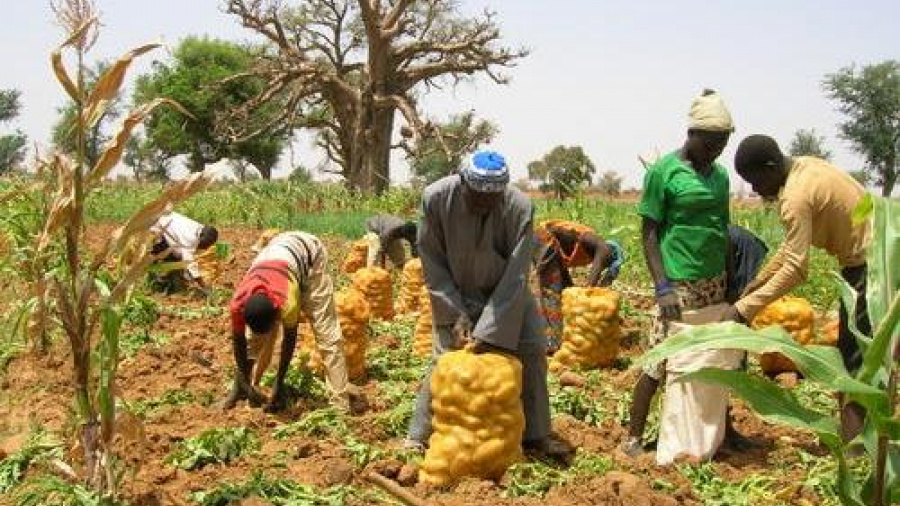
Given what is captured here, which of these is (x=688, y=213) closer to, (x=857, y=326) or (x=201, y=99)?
(x=857, y=326)

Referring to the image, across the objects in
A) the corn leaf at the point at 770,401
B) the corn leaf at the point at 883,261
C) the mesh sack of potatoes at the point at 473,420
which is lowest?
the mesh sack of potatoes at the point at 473,420

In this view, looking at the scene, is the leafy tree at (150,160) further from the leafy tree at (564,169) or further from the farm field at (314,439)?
the farm field at (314,439)

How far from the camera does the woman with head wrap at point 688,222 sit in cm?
408

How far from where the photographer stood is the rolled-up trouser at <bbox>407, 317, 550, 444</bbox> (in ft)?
14.1

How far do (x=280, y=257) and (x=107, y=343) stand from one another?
1797 mm

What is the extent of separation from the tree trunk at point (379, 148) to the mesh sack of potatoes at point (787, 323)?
2114 cm

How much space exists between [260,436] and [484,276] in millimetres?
1453

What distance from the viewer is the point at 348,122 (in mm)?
27953

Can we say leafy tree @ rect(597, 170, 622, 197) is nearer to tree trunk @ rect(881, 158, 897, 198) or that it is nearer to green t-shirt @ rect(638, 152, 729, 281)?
tree trunk @ rect(881, 158, 897, 198)

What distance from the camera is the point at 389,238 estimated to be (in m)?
8.79

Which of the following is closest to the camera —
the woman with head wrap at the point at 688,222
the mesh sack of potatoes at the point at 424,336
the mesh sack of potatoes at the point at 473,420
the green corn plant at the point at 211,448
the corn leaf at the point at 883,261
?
the corn leaf at the point at 883,261

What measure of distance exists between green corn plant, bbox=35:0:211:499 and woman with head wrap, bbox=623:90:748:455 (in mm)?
1960

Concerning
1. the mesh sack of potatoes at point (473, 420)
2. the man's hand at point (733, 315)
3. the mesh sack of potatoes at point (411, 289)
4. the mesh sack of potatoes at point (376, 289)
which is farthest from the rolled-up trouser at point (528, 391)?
the mesh sack of potatoes at point (411, 289)

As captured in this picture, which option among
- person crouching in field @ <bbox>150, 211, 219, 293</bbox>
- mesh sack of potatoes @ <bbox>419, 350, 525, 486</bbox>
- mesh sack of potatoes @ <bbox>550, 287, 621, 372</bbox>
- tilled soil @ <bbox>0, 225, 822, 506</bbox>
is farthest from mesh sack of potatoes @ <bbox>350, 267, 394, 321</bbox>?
mesh sack of potatoes @ <bbox>419, 350, 525, 486</bbox>
